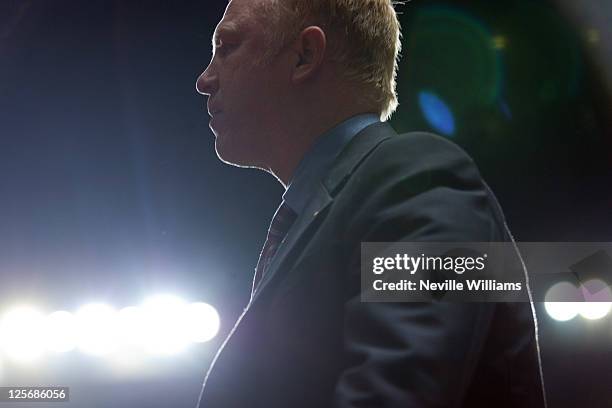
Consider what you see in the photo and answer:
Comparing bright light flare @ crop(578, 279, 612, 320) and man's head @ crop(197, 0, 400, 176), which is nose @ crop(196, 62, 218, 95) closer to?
man's head @ crop(197, 0, 400, 176)

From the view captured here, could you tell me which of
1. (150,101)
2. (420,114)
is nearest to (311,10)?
(420,114)

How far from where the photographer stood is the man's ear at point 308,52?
0.93 m

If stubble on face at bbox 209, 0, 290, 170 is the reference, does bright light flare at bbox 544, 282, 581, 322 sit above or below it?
above

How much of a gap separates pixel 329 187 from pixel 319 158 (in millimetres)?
156

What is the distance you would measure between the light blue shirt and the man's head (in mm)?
34

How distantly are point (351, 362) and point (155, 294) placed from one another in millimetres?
3064

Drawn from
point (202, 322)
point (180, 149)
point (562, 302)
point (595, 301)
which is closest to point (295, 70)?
point (180, 149)

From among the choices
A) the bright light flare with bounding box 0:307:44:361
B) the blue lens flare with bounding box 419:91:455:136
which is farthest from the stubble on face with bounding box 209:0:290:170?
the bright light flare with bounding box 0:307:44:361

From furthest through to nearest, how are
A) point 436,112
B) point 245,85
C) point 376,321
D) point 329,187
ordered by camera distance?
1. point 436,112
2. point 245,85
3. point 329,187
4. point 376,321

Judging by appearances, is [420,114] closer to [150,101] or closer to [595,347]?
[150,101]

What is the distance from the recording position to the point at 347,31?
0.95 meters

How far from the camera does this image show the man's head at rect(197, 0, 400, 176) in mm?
926

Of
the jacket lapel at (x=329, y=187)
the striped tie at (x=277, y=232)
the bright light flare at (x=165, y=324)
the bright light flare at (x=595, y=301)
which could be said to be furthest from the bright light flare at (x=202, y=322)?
the jacket lapel at (x=329, y=187)

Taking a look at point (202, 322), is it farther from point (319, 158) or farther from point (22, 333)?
point (319, 158)
